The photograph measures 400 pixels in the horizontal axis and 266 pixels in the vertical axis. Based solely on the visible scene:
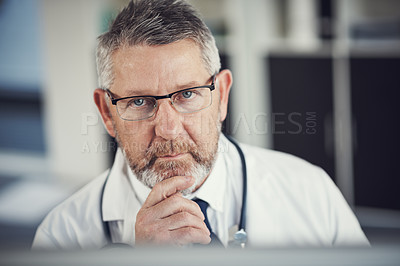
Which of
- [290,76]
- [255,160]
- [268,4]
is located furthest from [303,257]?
[268,4]

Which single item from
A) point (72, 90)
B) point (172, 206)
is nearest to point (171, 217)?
→ point (172, 206)

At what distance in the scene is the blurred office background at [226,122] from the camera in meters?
1.16

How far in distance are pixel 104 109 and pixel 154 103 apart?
0.16 metres

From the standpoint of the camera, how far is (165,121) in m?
1.05

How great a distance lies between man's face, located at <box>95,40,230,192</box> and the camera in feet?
3.35

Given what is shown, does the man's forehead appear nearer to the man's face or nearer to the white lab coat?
the man's face

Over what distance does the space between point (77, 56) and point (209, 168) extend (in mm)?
473

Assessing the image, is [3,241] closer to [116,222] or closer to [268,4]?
[116,222]

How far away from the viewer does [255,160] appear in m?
1.19

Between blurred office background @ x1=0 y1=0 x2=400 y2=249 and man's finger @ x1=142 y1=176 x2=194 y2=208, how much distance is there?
16 cm

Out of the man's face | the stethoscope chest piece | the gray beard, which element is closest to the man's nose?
the man's face

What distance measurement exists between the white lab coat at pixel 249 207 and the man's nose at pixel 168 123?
15cm

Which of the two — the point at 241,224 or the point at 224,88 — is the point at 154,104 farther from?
the point at 241,224

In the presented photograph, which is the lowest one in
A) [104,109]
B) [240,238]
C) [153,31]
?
[240,238]
